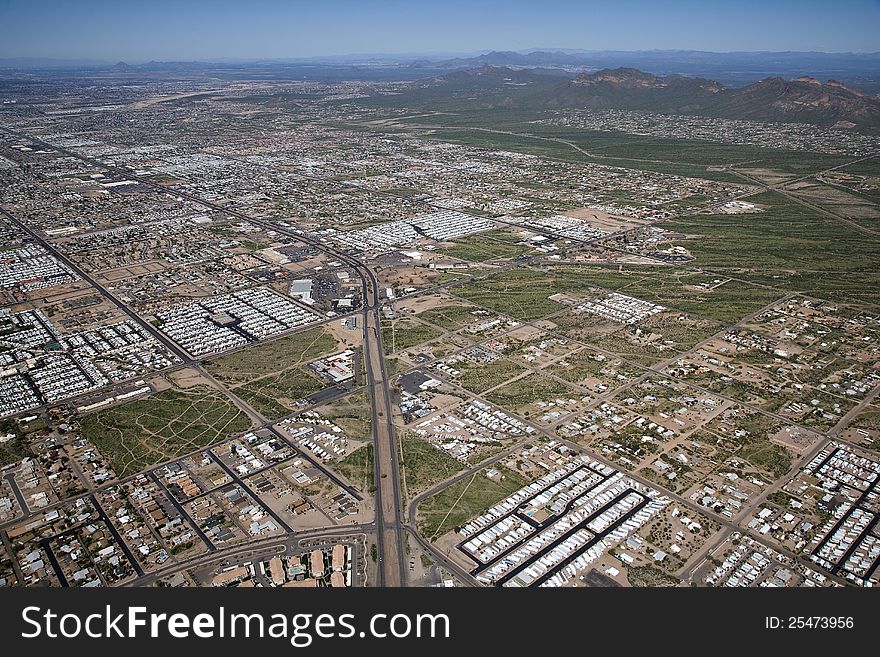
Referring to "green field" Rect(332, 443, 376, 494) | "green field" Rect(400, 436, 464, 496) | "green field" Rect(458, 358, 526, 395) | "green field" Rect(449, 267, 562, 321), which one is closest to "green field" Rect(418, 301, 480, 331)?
"green field" Rect(449, 267, 562, 321)

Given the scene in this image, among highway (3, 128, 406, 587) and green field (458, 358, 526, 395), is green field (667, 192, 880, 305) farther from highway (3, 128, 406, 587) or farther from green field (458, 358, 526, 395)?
highway (3, 128, 406, 587)

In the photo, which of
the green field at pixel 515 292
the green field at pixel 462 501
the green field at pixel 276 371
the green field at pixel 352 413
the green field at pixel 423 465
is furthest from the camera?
the green field at pixel 515 292

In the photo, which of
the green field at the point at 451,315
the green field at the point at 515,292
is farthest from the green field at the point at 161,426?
the green field at the point at 515,292

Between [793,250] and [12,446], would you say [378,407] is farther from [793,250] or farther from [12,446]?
[793,250]

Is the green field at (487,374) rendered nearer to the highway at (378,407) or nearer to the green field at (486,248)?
the highway at (378,407)

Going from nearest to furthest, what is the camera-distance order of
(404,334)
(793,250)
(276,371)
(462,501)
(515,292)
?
(462,501)
(276,371)
(404,334)
(515,292)
(793,250)

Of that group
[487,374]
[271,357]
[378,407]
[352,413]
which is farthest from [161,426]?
[487,374]
